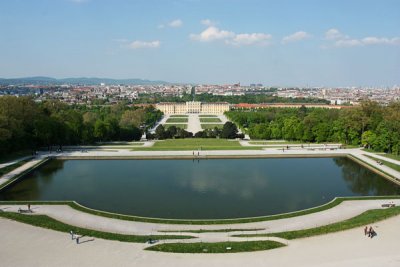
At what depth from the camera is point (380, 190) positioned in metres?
22.1

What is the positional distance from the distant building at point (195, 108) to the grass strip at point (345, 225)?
78027 millimetres

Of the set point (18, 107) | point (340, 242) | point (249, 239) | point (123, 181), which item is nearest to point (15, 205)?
point (123, 181)

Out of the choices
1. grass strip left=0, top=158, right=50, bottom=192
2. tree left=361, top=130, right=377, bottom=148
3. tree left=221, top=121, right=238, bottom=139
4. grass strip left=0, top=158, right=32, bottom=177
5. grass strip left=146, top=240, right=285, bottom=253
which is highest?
tree left=361, top=130, right=377, bottom=148

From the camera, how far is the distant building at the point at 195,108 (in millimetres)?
94194

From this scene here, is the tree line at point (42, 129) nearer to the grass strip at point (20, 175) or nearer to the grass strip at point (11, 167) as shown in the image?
the grass strip at point (11, 167)

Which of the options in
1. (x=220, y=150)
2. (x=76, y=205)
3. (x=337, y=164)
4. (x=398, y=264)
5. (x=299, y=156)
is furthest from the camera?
(x=220, y=150)

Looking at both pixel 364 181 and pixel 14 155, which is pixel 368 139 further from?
pixel 14 155

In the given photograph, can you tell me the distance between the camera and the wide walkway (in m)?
11.3

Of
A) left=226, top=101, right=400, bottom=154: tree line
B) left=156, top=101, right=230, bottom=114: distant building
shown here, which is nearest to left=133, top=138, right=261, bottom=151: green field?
left=226, top=101, right=400, bottom=154: tree line

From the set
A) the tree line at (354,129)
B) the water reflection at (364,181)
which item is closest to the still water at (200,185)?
the water reflection at (364,181)

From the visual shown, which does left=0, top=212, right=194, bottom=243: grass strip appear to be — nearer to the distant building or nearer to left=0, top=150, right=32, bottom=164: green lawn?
left=0, top=150, right=32, bottom=164: green lawn

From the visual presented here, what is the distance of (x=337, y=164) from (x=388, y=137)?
22.5 feet

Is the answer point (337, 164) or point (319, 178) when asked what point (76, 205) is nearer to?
point (319, 178)

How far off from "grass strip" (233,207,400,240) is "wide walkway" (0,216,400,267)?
39 cm
